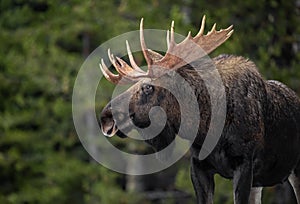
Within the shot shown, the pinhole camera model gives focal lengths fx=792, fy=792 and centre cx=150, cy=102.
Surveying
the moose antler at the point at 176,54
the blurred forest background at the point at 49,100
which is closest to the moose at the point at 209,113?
the moose antler at the point at 176,54

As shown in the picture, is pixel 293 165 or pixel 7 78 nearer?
pixel 293 165

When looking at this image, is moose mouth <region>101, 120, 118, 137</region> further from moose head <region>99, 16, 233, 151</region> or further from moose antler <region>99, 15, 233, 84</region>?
moose antler <region>99, 15, 233, 84</region>

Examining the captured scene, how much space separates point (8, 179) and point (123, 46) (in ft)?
15.9

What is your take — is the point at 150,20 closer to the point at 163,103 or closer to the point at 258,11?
the point at 258,11

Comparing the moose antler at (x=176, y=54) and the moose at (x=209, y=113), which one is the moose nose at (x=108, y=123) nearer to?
the moose at (x=209, y=113)

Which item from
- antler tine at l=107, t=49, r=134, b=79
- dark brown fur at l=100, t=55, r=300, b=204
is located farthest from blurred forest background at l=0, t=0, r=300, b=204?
antler tine at l=107, t=49, r=134, b=79

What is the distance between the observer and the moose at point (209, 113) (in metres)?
4.01

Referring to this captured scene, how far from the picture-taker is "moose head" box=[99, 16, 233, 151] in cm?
399

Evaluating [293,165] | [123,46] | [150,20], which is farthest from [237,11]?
[293,165]

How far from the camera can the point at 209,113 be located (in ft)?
13.3

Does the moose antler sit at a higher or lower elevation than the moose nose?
higher

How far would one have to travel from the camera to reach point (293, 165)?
14.7ft

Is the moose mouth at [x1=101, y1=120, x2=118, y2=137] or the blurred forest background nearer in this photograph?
the moose mouth at [x1=101, y1=120, x2=118, y2=137]

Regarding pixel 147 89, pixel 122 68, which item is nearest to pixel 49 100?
pixel 122 68
